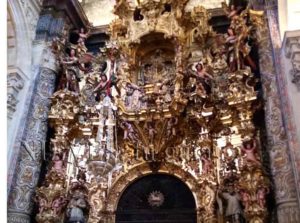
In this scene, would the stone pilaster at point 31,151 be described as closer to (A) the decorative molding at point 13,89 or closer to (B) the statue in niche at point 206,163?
(A) the decorative molding at point 13,89

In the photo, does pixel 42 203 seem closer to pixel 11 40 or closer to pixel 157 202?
pixel 157 202

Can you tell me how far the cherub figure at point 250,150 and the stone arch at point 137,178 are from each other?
1.52 m

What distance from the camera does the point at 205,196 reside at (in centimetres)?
806

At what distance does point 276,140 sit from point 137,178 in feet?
11.3

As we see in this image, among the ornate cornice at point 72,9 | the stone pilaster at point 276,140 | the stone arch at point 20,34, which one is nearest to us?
the stone pilaster at point 276,140

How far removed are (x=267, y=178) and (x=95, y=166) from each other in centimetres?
363

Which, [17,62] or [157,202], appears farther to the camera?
[17,62]

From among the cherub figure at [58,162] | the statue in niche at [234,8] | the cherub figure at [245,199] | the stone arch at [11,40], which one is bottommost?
the cherub figure at [245,199]

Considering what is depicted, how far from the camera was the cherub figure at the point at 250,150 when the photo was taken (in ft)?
24.1

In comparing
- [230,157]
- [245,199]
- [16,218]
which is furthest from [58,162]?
[245,199]

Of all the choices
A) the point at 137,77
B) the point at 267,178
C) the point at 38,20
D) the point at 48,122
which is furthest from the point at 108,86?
the point at 267,178

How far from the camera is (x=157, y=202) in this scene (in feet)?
28.2

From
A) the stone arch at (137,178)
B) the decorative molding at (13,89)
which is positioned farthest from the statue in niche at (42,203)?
the decorative molding at (13,89)

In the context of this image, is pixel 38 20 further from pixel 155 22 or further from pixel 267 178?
pixel 267 178
